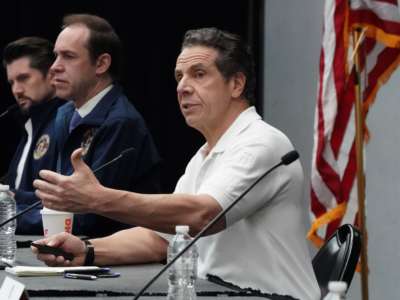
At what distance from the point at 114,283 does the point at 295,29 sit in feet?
12.2

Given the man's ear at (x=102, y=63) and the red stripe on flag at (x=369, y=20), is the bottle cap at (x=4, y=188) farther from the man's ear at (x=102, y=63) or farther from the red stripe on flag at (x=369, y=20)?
the red stripe on flag at (x=369, y=20)

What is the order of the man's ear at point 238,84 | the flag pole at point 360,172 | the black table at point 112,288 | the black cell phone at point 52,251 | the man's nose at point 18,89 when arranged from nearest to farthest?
1. the black table at point 112,288
2. the black cell phone at point 52,251
3. the man's ear at point 238,84
4. the flag pole at point 360,172
5. the man's nose at point 18,89

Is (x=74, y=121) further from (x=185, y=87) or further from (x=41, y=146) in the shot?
(x=185, y=87)

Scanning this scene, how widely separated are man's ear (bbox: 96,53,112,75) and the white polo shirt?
54.9 inches

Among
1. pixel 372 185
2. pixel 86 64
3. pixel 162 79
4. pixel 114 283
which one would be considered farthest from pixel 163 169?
pixel 114 283

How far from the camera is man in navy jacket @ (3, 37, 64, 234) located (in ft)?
15.6

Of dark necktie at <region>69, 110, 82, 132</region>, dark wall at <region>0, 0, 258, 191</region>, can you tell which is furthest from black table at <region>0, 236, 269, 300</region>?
dark wall at <region>0, 0, 258, 191</region>

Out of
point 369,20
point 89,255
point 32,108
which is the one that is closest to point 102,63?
point 32,108

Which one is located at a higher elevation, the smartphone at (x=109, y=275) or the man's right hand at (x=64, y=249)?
the man's right hand at (x=64, y=249)

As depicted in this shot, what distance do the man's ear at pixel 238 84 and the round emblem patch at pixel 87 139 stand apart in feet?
3.13

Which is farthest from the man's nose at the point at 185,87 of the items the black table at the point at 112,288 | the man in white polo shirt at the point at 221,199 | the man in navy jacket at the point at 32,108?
the man in navy jacket at the point at 32,108

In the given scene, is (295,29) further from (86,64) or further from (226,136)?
(226,136)

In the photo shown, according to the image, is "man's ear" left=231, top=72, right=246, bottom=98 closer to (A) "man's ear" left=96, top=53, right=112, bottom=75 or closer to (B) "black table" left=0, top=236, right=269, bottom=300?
(B) "black table" left=0, top=236, right=269, bottom=300

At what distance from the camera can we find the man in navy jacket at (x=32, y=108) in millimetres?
4762
